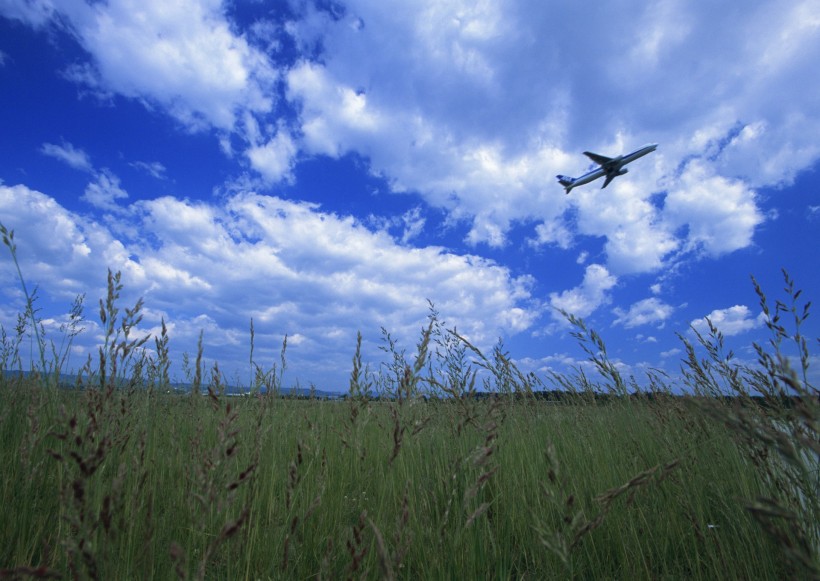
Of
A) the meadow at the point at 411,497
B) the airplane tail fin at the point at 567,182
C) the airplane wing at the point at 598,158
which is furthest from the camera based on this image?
the airplane tail fin at the point at 567,182

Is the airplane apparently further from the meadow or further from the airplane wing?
the meadow

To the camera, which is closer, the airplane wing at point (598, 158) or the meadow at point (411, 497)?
the meadow at point (411, 497)

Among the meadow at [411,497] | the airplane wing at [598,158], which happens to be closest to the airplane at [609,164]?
the airplane wing at [598,158]

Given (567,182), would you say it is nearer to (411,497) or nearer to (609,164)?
(609,164)

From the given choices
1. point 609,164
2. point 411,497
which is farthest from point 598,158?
point 411,497

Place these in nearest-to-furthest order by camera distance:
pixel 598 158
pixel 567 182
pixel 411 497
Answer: pixel 411 497, pixel 598 158, pixel 567 182

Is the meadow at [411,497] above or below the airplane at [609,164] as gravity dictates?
below

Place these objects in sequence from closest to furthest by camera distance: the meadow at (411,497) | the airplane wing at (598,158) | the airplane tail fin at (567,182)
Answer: the meadow at (411,497) < the airplane wing at (598,158) < the airplane tail fin at (567,182)

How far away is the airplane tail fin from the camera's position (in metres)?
39.3

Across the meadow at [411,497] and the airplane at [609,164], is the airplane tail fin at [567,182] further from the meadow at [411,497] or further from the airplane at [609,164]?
the meadow at [411,497]

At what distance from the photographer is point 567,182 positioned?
39.8m

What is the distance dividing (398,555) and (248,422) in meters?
3.23

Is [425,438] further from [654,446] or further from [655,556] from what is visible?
[654,446]

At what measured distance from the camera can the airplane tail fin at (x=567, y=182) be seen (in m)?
39.3
